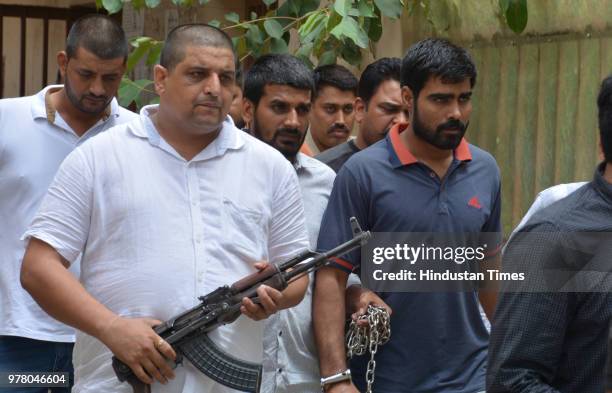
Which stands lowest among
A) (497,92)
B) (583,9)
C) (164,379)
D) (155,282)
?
(164,379)

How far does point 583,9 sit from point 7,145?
2992 mm

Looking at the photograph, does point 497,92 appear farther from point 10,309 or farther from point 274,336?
point 10,309

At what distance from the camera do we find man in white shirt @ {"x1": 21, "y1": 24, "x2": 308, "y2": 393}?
11.7ft

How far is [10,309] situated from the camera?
4703 millimetres

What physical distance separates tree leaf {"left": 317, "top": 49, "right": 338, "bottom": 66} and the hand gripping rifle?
3094 mm

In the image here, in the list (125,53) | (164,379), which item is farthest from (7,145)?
(164,379)

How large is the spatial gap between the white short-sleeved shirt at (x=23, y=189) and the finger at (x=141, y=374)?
1.25m

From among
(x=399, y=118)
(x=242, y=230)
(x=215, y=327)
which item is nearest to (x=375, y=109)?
(x=399, y=118)

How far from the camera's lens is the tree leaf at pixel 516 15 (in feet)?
19.7

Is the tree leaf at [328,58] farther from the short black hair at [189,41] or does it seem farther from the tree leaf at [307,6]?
the short black hair at [189,41]

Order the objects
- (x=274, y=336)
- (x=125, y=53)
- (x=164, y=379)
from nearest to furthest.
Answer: (x=164, y=379), (x=274, y=336), (x=125, y=53)

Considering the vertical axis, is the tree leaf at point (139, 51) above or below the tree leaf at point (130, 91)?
above

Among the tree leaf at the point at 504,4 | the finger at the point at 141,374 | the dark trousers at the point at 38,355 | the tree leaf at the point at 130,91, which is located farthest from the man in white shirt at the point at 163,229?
the tree leaf at the point at 130,91

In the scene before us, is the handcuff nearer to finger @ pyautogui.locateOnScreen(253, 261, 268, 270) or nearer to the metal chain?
the metal chain
